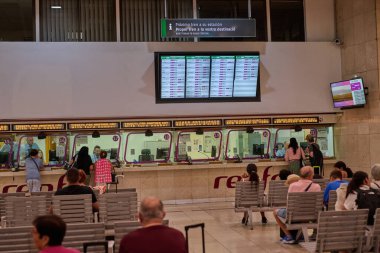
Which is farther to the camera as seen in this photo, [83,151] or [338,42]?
[338,42]

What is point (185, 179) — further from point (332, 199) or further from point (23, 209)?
point (23, 209)

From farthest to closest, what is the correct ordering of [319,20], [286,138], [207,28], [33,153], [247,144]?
[319,20] < [286,138] < [247,144] < [207,28] < [33,153]

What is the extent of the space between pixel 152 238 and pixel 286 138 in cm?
1269

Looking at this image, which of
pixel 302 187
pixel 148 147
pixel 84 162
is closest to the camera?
pixel 302 187

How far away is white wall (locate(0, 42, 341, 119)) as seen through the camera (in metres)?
14.1

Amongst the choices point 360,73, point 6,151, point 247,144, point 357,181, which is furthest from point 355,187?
point 6,151

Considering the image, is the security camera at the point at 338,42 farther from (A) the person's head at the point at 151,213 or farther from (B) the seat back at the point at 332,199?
(A) the person's head at the point at 151,213

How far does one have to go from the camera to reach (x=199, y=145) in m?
15.5

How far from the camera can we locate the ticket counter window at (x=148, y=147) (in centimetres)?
1505

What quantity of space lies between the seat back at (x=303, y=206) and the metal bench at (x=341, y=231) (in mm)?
2092

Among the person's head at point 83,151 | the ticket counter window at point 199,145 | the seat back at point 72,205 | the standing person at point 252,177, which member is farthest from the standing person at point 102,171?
the seat back at point 72,205

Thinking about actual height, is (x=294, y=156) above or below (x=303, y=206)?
above

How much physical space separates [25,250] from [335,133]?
1229 centimetres

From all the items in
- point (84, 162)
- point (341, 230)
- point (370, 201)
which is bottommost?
point (341, 230)
